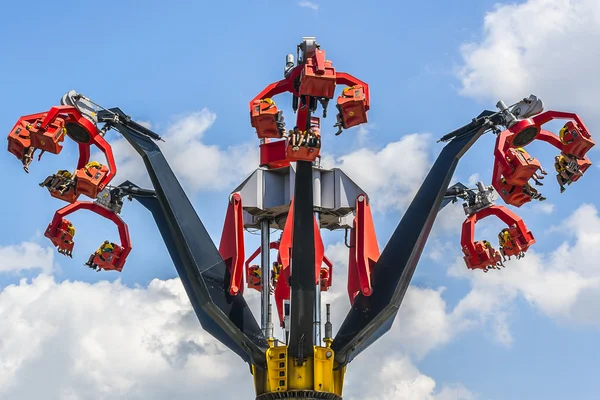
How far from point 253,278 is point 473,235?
274 inches

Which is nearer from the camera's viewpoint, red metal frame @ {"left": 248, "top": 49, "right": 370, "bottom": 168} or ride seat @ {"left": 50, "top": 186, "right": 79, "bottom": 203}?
red metal frame @ {"left": 248, "top": 49, "right": 370, "bottom": 168}

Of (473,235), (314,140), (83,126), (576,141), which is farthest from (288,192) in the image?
(576,141)

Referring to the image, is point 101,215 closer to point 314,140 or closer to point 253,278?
point 253,278

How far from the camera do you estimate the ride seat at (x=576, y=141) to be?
79.7 ft

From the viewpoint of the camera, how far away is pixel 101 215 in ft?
90.9

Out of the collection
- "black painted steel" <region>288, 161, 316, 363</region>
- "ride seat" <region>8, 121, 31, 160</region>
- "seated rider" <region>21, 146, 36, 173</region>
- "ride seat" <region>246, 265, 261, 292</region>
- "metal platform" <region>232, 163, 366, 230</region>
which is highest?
"metal platform" <region>232, 163, 366, 230</region>

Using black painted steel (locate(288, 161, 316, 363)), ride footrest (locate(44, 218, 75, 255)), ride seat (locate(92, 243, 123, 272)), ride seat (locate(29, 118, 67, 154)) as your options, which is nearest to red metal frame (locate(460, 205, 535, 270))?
black painted steel (locate(288, 161, 316, 363))

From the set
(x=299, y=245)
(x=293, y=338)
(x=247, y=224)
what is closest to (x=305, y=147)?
(x=299, y=245)

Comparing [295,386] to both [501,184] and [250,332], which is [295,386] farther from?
[501,184]

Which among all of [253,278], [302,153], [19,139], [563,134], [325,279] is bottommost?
[302,153]

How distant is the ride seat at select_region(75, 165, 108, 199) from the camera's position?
23469 mm

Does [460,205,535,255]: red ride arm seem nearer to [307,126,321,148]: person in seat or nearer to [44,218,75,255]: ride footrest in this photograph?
[307,126,321,148]: person in seat

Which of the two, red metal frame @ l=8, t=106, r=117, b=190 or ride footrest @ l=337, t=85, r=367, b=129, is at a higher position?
red metal frame @ l=8, t=106, r=117, b=190

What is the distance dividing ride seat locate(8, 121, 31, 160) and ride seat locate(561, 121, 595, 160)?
44.5 ft
